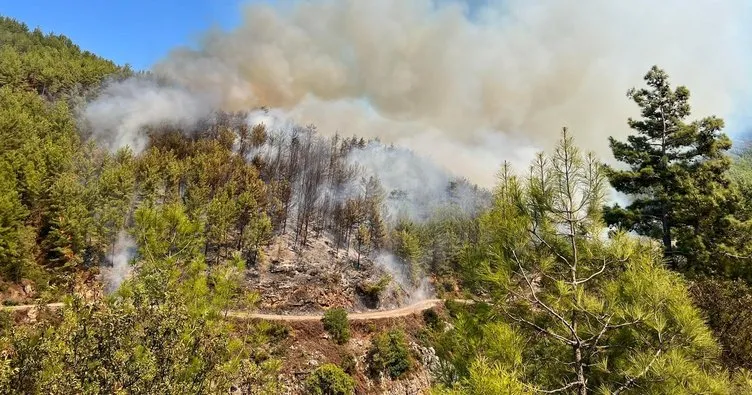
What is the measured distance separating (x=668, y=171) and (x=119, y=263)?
41174 millimetres

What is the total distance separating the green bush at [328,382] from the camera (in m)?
25.7

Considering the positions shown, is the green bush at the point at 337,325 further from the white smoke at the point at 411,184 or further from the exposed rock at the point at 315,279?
the white smoke at the point at 411,184

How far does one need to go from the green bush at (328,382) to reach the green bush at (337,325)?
5.57 m

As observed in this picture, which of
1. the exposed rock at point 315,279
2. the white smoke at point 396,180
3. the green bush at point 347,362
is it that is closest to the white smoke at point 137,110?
the white smoke at point 396,180

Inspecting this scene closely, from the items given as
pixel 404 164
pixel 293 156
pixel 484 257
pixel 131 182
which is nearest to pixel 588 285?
pixel 484 257

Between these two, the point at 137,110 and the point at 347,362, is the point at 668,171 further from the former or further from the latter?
the point at 137,110

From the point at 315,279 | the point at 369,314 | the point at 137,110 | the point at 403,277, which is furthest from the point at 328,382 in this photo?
the point at 137,110

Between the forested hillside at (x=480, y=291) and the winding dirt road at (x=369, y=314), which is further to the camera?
the winding dirt road at (x=369, y=314)

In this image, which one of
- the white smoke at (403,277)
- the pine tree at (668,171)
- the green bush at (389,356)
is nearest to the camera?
the pine tree at (668,171)

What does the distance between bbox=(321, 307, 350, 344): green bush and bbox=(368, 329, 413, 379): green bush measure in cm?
244

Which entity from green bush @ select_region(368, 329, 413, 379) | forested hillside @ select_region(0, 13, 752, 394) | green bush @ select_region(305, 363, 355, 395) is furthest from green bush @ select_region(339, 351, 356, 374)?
green bush @ select_region(305, 363, 355, 395)

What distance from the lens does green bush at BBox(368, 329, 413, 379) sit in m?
31.6

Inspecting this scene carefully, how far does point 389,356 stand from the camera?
31938 millimetres

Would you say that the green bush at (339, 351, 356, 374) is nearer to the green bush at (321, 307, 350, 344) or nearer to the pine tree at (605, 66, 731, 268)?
the green bush at (321, 307, 350, 344)
